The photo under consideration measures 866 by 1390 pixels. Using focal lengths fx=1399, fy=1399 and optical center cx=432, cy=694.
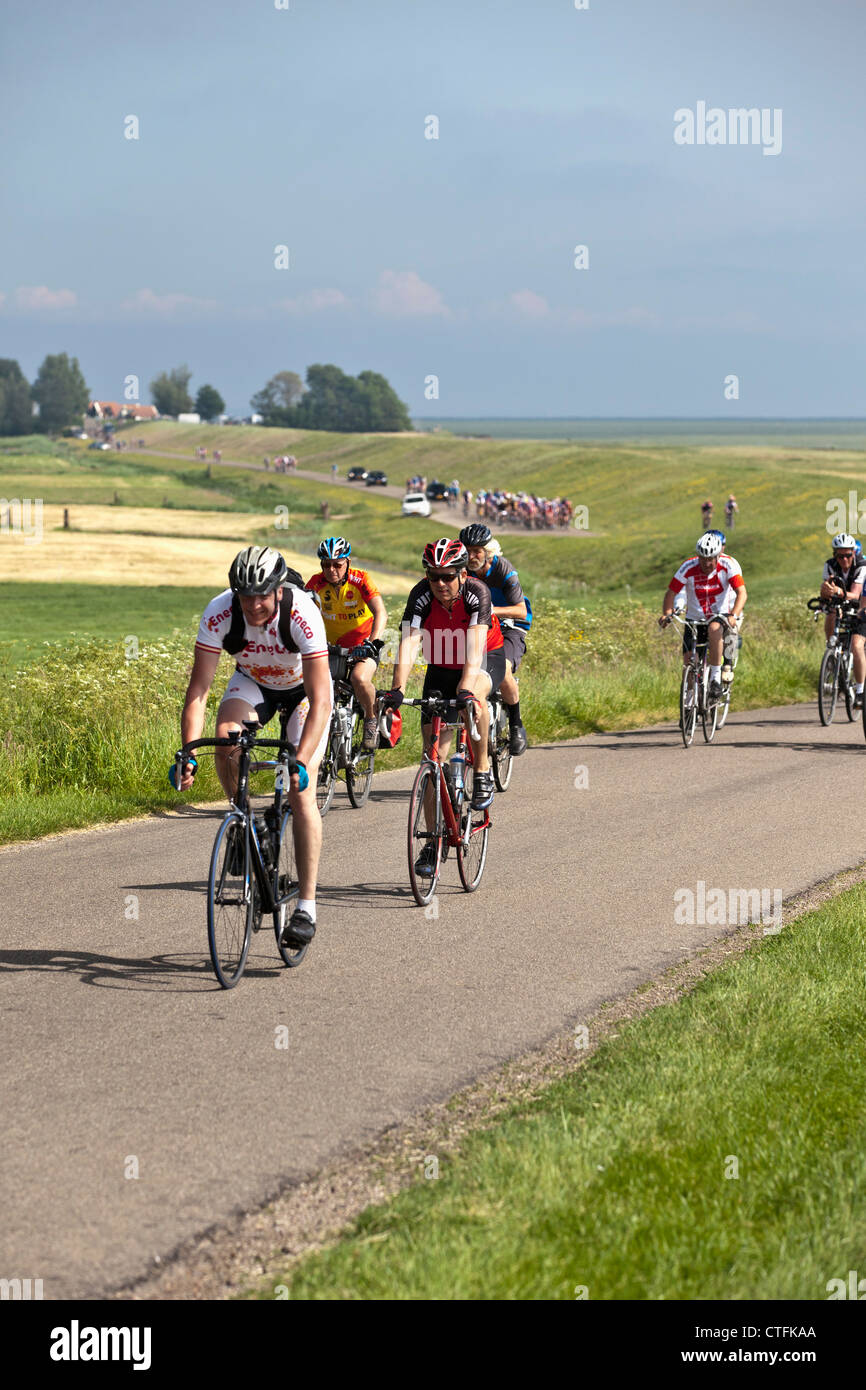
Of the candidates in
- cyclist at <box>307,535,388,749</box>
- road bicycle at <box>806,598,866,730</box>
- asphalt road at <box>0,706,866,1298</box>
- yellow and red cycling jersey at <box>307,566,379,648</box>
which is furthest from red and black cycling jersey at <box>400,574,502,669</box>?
road bicycle at <box>806,598,866,730</box>

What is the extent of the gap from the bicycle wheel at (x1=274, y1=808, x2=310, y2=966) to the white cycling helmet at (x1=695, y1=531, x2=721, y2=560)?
9.07 meters

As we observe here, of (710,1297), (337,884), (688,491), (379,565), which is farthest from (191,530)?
(710,1297)

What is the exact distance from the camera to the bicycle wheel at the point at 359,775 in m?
11.5

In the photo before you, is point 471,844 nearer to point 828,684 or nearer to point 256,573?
point 256,573

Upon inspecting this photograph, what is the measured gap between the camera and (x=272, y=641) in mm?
6758

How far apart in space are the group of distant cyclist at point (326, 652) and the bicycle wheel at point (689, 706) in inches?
118

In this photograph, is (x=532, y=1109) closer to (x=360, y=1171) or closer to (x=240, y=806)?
(x=360, y=1171)

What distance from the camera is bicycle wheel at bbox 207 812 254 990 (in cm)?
636

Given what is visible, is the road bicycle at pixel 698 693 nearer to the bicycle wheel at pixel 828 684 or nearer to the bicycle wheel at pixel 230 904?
the bicycle wheel at pixel 828 684

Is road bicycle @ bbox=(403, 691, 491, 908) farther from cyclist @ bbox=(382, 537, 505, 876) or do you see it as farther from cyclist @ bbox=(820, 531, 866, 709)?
cyclist @ bbox=(820, 531, 866, 709)

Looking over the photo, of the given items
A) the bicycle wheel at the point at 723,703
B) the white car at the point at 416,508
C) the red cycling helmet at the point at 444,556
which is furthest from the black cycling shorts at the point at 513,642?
the white car at the point at 416,508

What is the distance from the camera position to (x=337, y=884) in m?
8.82

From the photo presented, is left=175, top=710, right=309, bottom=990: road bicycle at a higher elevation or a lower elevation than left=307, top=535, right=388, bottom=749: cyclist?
lower

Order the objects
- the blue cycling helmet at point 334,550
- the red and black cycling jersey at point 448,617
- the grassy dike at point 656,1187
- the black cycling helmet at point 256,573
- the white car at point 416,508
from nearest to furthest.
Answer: the grassy dike at point 656,1187, the black cycling helmet at point 256,573, the red and black cycling jersey at point 448,617, the blue cycling helmet at point 334,550, the white car at point 416,508
